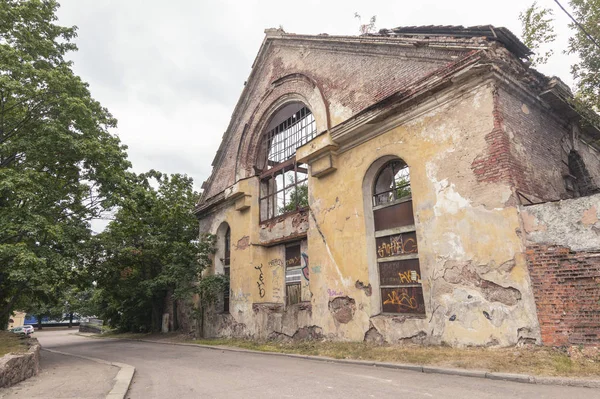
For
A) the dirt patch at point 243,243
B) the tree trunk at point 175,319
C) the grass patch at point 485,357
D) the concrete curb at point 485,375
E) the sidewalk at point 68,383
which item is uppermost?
the dirt patch at point 243,243

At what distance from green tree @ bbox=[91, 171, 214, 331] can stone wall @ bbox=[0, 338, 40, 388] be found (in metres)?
5.19

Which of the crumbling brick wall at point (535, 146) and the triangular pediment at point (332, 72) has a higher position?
the triangular pediment at point (332, 72)

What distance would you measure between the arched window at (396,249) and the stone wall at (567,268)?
2.64 m

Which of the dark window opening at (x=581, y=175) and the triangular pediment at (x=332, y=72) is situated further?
the dark window opening at (x=581, y=175)

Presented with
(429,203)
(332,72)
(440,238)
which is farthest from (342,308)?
(332,72)

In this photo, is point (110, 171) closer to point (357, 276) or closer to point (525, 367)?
point (357, 276)

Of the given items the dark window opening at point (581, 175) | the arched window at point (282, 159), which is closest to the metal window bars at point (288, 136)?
the arched window at point (282, 159)

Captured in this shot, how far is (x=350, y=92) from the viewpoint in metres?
11.0

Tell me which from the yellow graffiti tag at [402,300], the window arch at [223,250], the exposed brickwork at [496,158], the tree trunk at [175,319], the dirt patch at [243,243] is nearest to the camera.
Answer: the exposed brickwork at [496,158]

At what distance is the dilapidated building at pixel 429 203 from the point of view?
663 centimetres

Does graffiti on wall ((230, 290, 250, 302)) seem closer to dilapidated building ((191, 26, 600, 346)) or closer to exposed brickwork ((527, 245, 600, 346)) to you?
dilapidated building ((191, 26, 600, 346))

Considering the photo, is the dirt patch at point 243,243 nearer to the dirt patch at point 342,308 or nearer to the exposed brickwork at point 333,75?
the exposed brickwork at point 333,75

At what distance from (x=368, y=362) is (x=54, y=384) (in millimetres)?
5916

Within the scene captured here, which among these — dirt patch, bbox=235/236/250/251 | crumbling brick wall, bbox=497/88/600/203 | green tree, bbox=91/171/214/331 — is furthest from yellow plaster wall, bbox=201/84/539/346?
green tree, bbox=91/171/214/331
